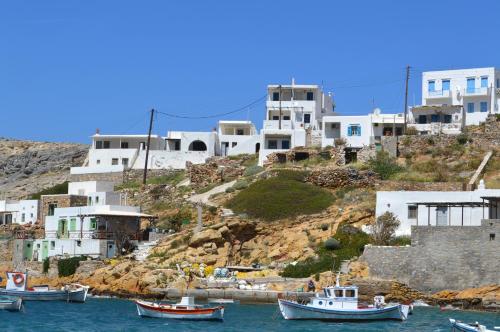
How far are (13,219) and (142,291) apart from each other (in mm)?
31687

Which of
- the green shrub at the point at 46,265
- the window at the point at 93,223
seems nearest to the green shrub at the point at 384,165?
the window at the point at 93,223

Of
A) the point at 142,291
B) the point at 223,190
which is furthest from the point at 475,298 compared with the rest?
the point at 223,190

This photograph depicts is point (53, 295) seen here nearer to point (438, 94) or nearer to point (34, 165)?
point (438, 94)

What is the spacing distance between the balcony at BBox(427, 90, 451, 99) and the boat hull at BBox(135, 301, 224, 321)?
44066 mm

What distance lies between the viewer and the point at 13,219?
92.2 meters

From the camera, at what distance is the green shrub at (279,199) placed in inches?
2864

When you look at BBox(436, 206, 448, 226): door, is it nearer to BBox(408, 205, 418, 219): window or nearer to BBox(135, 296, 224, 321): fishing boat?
BBox(408, 205, 418, 219): window

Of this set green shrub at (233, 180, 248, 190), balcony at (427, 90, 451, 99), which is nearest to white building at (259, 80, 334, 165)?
green shrub at (233, 180, 248, 190)

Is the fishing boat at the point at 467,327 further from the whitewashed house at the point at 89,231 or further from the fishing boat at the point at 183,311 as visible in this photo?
the whitewashed house at the point at 89,231

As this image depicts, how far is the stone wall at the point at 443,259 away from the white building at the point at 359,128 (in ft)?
93.6

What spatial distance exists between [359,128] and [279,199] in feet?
56.0

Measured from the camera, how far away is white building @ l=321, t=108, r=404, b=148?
88.7m

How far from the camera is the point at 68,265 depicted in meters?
71.2

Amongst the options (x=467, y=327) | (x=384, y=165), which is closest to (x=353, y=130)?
(x=384, y=165)
